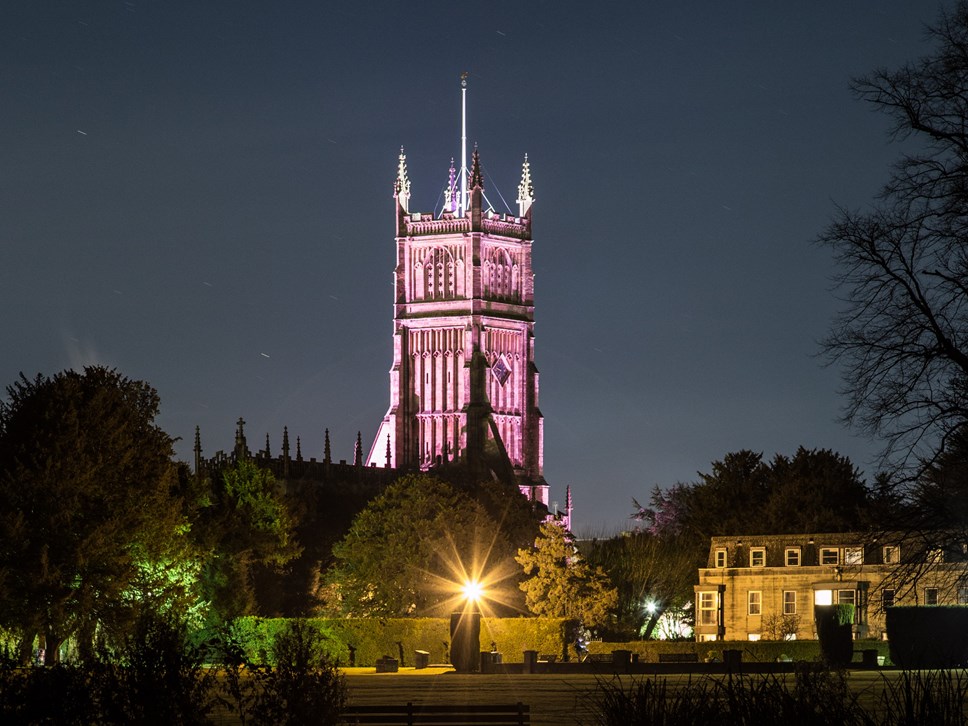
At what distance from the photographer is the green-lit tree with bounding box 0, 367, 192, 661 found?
67.9m

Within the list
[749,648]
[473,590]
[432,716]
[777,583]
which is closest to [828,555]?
[777,583]

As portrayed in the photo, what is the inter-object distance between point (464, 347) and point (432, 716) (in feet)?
466

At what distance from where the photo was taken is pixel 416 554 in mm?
101312

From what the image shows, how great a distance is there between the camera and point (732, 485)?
126312mm

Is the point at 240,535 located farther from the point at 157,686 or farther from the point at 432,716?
the point at 157,686

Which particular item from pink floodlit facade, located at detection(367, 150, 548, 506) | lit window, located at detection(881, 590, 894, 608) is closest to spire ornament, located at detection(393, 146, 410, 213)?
pink floodlit facade, located at detection(367, 150, 548, 506)

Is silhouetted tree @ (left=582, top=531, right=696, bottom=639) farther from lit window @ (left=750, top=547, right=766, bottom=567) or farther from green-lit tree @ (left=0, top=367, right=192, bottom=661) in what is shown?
green-lit tree @ (left=0, top=367, right=192, bottom=661)

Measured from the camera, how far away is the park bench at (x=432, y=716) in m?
32.8

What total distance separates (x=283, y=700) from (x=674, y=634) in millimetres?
91398

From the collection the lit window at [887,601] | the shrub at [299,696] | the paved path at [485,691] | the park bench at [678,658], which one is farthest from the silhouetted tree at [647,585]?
the shrub at [299,696]

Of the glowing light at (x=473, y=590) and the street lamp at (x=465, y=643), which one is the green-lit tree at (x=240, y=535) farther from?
the street lamp at (x=465, y=643)

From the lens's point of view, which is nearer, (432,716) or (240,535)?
(432,716)

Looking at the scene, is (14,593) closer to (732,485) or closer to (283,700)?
(283,700)

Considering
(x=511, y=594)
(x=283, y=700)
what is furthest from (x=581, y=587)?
(x=283, y=700)
